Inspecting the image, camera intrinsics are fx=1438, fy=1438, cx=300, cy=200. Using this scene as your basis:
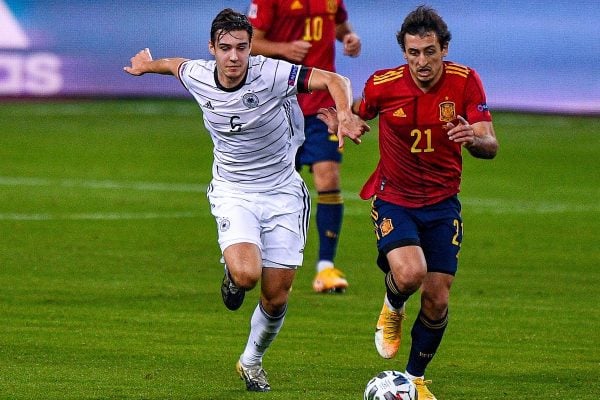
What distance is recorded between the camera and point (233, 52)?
8.34 metres

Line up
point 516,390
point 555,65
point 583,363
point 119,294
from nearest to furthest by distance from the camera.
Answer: point 516,390
point 583,363
point 119,294
point 555,65

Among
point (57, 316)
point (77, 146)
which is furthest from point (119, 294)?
point (77, 146)

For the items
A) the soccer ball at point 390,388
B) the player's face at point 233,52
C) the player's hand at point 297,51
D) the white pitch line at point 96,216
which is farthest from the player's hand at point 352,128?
the white pitch line at point 96,216

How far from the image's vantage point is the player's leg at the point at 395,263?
8094mm

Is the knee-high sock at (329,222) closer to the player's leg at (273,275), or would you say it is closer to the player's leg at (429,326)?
the player's leg at (273,275)

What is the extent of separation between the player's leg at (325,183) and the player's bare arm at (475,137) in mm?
3977

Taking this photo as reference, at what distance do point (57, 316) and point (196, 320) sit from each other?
990mm

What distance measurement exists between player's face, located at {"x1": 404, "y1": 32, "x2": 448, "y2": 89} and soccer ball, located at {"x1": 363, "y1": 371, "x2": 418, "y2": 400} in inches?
69.3

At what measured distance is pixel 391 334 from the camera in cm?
862

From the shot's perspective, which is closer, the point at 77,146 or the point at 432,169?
the point at 432,169

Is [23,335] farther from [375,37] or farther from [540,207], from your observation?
[375,37]

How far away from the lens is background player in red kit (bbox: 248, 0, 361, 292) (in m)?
11.9

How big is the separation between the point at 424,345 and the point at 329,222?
4.10 metres

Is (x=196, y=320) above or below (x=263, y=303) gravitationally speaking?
below
